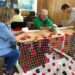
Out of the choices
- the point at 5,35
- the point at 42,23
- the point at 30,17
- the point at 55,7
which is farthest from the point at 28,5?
the point at 5,35

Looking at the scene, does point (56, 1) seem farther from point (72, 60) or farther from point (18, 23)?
point (72, 60)

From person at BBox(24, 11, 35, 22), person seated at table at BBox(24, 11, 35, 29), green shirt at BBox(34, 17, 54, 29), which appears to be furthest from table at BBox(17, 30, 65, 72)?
person at BBox(24, 11, 35, 22)

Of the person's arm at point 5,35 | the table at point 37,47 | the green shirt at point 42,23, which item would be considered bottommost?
the table at point 37,47

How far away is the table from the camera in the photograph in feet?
6.10

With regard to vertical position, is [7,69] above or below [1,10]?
below

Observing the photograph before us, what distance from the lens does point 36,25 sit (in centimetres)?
258

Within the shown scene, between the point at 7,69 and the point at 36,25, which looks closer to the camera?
the point at 7,69

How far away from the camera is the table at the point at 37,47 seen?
186 centimetres

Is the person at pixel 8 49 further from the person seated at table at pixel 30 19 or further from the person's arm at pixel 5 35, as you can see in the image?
the person seated at table at pixel 30 19

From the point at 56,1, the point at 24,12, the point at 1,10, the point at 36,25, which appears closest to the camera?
the point at 1,10

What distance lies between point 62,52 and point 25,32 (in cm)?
44

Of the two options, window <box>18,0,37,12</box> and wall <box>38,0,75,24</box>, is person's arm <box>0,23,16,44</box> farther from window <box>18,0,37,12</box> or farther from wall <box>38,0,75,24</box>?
wall <box>38,0,75,24</box>

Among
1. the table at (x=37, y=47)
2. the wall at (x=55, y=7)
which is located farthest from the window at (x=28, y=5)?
the table at (x=37, y=47)

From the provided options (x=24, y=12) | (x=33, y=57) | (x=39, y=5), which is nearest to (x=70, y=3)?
(x=39, y=5)
